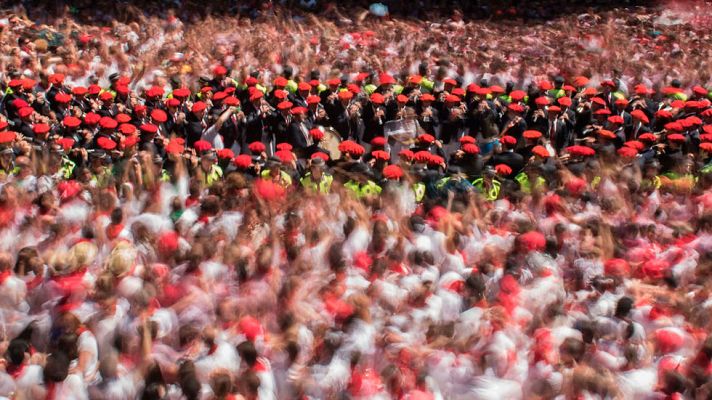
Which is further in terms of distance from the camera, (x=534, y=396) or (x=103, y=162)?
(x=103, y=162)

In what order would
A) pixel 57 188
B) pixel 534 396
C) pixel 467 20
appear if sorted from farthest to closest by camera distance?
pixel 467 20, pixel 57 188, pixel 534 396

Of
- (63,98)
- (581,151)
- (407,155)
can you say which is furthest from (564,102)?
(63,98)

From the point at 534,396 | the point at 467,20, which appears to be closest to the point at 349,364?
the point at 534,396

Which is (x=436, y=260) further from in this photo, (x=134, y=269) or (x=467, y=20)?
(x=467, y=20)

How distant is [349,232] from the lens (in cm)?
521

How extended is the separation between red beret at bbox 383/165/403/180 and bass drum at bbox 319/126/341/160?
1.29 meters

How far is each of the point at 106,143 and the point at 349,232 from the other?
268cm

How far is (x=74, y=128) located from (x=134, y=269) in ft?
9.52

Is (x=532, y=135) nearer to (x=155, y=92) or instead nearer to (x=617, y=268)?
(x=617, y=268)

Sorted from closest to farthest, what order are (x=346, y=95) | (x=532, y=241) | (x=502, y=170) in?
(x=532, y=241) → (x=502, y=170) → (x=346, y=95)

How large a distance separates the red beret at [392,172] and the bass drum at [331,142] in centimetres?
129

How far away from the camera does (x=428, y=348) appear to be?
4.19 meters

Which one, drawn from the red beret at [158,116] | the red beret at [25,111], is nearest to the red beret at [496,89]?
the red beret at [158,116]

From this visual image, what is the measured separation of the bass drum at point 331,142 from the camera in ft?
24.7
